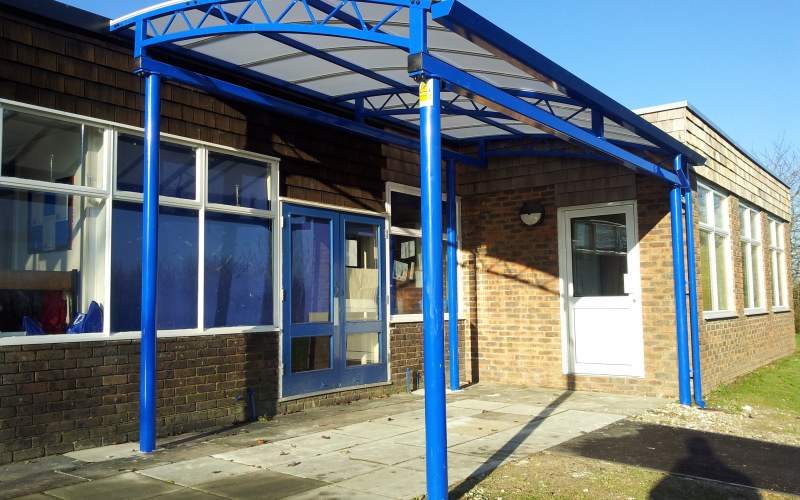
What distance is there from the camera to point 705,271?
33.2ft

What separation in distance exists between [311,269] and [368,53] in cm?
281

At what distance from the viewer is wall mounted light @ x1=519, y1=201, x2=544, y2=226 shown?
10.1 m

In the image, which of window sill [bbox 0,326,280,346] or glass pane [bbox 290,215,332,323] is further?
glass pane [bbox 290,215,332,323]

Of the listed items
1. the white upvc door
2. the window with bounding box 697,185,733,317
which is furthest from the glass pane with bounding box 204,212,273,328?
the window with bounding box 697,185,733,317

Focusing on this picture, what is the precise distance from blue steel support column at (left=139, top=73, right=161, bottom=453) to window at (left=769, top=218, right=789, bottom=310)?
505 inches

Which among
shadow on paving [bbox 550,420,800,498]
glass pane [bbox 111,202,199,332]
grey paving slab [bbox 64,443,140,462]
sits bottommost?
shadow on paving [bbox 550,420,800,498]

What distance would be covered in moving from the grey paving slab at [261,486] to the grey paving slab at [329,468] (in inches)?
4.6

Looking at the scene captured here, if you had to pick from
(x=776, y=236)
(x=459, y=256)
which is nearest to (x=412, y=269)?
(x=459, y=256)

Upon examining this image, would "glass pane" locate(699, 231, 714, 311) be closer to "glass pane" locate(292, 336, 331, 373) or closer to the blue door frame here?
the blue door frame

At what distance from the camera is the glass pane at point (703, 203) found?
33.6 ft

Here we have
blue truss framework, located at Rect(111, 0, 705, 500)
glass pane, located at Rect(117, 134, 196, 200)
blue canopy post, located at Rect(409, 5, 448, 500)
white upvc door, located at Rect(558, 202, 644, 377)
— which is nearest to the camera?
blue canopy post, located at Rect(409, 5, 448, 500)

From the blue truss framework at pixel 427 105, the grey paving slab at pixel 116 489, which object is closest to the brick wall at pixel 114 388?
the blue truss framework at pixel 427 105

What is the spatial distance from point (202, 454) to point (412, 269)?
4.79 m

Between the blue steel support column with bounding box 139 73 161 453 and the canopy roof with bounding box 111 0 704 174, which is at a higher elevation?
the canopy roof with bounding box 111 0 704 174
